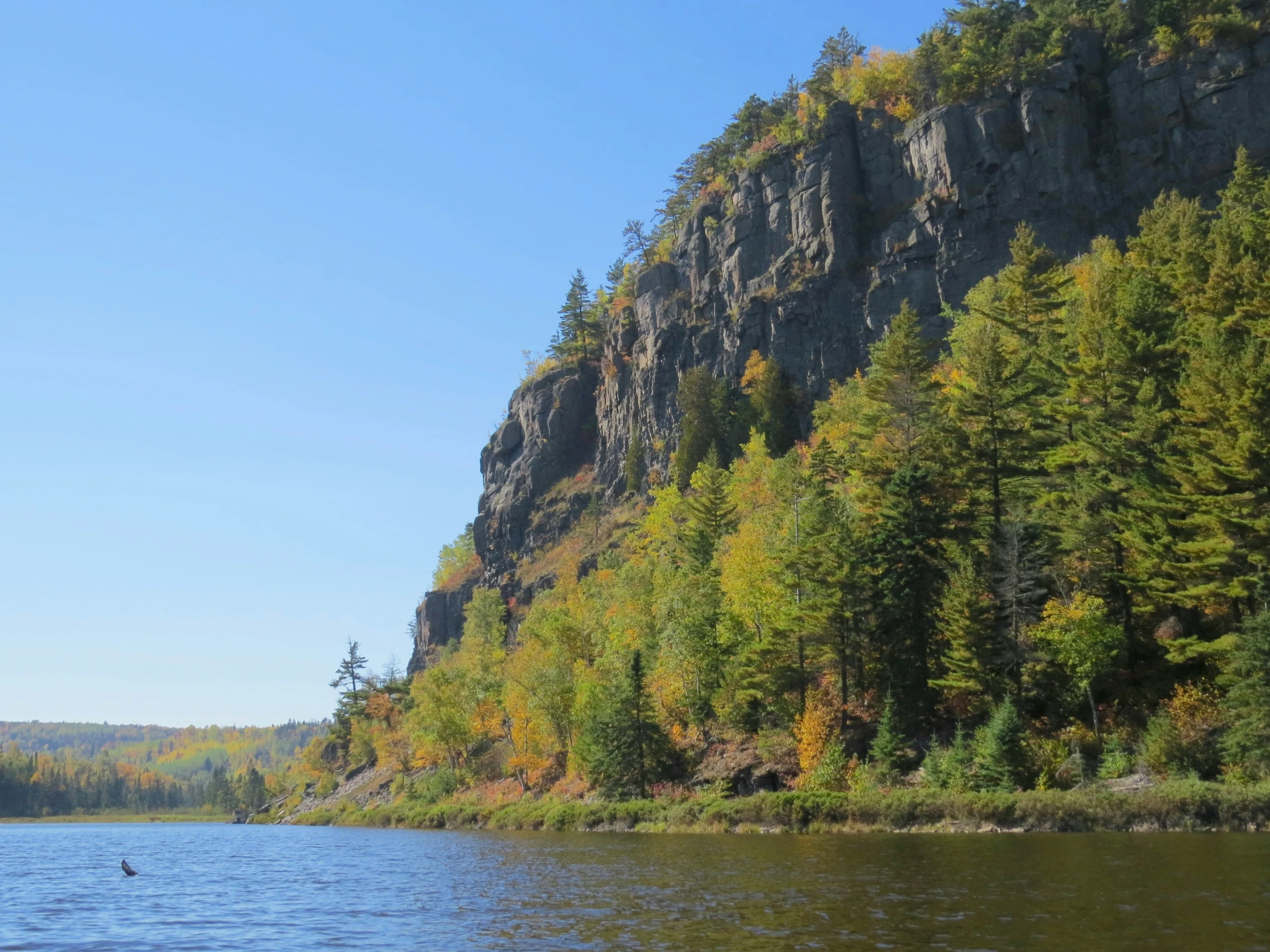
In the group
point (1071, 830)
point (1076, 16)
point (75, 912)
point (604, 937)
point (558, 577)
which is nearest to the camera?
point (604, 937)

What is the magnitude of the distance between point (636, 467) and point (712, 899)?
98622 millimetres

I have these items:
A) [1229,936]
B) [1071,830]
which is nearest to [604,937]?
[1229,936]

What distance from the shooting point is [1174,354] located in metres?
51.5

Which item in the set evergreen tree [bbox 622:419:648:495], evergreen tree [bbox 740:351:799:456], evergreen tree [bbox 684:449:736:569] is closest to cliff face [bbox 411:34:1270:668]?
evergreen tree [bbox 622:419:648:495]

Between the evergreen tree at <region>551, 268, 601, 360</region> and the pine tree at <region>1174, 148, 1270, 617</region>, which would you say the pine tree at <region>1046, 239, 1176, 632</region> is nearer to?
the pine tree at <region>1174, 148, 1270, 617</region>

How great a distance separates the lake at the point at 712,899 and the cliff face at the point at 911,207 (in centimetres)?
6980

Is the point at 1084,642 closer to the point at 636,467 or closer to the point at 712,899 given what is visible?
the point at 712,899

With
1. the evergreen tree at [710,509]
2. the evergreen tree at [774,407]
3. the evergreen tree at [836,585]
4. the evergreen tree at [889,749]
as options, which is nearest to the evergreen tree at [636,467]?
the evergreen tree at [774,407]

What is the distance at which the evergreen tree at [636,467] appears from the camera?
404 ft

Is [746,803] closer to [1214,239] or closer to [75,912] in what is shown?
[75,912]

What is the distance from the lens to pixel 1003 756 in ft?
143

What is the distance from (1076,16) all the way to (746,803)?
9346 cm

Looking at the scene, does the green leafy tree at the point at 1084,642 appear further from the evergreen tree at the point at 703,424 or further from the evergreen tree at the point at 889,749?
the evergreen tree at the point at 703,424

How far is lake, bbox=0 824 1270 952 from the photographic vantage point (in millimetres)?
20031
